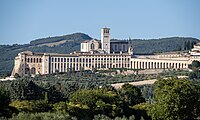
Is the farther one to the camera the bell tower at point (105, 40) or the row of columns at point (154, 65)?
the bell tower at point (105, 40)

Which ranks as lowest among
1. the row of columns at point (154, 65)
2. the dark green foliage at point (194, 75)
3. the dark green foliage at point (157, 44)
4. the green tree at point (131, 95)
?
the green tree at point (131, 95)

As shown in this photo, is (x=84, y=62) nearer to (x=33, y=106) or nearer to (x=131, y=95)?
(x=131, y=95)

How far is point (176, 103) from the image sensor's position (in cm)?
4066

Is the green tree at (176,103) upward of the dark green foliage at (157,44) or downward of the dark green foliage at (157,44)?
downward

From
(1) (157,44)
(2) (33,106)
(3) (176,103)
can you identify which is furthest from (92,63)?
(1) (157,44)

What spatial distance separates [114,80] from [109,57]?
79.4 ft

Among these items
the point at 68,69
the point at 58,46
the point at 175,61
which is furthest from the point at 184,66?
the point at 58,46

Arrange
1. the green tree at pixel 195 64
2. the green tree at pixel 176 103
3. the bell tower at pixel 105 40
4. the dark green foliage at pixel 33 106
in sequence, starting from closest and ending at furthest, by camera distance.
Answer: the green tree at pixel 176 103
the dark green foliage at pixel 33 106
the green tree at pixel 195 64
the bell tower at pixel 105 40

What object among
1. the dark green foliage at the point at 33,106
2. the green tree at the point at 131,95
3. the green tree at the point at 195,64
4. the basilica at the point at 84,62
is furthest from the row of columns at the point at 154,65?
the dark green foliage at the point at 33,106

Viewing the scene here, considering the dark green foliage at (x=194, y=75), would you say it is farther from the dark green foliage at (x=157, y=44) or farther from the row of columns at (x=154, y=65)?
the dark green foliage at (x=157, y=44)

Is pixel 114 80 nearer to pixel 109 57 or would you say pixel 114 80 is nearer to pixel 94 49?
pixel 109 57

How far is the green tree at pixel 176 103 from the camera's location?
4044 centimetres

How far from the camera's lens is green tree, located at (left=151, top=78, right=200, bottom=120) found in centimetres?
4044

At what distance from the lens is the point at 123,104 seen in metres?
46.2
